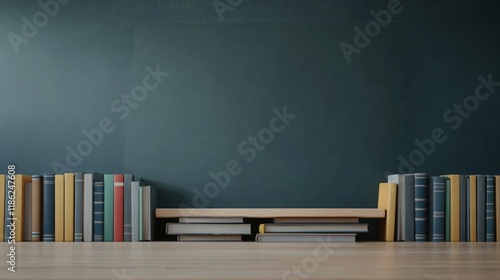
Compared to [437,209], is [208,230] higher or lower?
lower

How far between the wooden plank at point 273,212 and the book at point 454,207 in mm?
302

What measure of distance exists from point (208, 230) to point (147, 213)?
0.29 meters

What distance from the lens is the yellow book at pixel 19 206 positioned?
3.26 m

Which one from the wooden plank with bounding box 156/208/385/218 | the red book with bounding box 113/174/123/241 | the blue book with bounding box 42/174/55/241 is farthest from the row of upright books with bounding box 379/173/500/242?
the blue book with bounding box 42/174/55/241

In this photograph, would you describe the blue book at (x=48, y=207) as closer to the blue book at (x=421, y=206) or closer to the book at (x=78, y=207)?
the book at (x=78, y=207)

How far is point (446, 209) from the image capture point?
3.29m

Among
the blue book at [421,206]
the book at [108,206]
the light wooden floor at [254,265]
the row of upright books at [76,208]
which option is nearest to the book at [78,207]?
the row of upright books at [76,208]

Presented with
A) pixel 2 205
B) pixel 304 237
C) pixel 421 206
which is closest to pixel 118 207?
pixel 2 205

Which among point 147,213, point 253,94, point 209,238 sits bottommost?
point 209,238

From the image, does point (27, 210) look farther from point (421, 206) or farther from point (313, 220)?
point (421, 206)

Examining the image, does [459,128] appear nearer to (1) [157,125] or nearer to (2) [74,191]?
(1) [157,125]

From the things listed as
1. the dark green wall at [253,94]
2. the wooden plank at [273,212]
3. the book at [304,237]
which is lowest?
the book at [304,237]

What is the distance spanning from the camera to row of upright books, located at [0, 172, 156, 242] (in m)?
3.27

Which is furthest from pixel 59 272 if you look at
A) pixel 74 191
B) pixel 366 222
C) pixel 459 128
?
pixel 459 128
